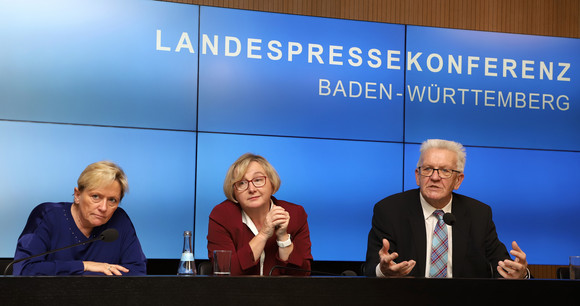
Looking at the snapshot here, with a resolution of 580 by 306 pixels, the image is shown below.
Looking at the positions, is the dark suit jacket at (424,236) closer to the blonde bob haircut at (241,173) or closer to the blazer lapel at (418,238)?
the blazer lapel at (418,238)

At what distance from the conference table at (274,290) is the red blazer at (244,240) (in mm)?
1138

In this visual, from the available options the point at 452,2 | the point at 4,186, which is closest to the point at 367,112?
the point at 452,2

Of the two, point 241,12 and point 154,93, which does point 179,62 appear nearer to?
point 154,93

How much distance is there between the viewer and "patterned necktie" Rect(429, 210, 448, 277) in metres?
2.93

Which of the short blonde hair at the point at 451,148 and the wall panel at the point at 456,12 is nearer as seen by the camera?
the short blonde hair at the point at 451,148

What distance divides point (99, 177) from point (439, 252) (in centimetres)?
150

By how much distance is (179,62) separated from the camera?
4.20 meters

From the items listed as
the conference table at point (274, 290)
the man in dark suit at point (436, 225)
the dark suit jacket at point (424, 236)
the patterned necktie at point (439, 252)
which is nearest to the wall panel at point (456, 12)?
the man in dark suit at point (436, 225)

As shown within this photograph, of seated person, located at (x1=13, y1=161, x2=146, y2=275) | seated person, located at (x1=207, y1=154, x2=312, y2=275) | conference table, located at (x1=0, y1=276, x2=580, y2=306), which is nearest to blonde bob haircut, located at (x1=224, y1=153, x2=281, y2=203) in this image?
seated person, located at (x1=207, y1=154, x2=312, y2=275)

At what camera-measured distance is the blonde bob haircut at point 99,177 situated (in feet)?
9.28

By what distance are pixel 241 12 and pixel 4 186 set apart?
1.78m

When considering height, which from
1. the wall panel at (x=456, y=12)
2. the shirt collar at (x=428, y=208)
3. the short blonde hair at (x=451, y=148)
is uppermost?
the wall panel at (x=456, y=12)

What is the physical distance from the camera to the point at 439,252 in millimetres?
2951

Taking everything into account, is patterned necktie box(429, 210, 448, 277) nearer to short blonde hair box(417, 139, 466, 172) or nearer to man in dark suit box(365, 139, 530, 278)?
man in dark suit box(365, 139, 530, 278)
